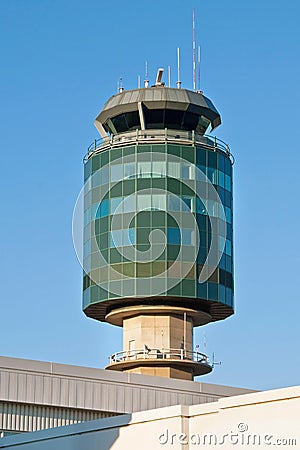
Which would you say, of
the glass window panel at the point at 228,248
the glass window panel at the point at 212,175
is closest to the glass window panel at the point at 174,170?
the glass window panel at the point at 212,175

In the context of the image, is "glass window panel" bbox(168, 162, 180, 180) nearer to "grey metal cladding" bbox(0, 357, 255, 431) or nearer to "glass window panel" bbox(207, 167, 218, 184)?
"glass window panel" bbox(207, 167, 218, 184)

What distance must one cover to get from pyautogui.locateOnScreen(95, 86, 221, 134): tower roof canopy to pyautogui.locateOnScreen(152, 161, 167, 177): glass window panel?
2949 millimetres

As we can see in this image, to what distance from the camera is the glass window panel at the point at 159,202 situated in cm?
5988

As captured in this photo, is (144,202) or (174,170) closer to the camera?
(144,202)

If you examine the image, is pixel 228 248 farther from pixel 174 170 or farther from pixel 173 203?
pixel 174 170

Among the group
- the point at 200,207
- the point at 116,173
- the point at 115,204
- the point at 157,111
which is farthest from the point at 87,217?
the point at 157,111

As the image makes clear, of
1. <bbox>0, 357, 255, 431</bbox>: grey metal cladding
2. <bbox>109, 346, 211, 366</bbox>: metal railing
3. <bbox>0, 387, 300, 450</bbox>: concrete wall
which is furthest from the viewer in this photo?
<bbox>109, 346, 211, 366</bbox>: metal railing

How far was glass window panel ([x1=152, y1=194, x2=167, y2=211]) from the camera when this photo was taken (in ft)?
196

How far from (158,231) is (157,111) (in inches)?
300

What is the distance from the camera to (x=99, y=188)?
2422 inches

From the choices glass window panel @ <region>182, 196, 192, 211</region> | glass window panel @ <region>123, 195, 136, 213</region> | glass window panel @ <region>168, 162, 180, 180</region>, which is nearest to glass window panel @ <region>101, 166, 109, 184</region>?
glass window panel @ <region>123, 195, 136, 213</region>

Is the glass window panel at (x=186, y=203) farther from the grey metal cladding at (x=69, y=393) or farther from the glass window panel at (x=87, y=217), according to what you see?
the grey metal cladding at (x=69, y=393)

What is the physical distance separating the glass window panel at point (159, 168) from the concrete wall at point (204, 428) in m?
31.8

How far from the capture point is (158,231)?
59719 millimetres
